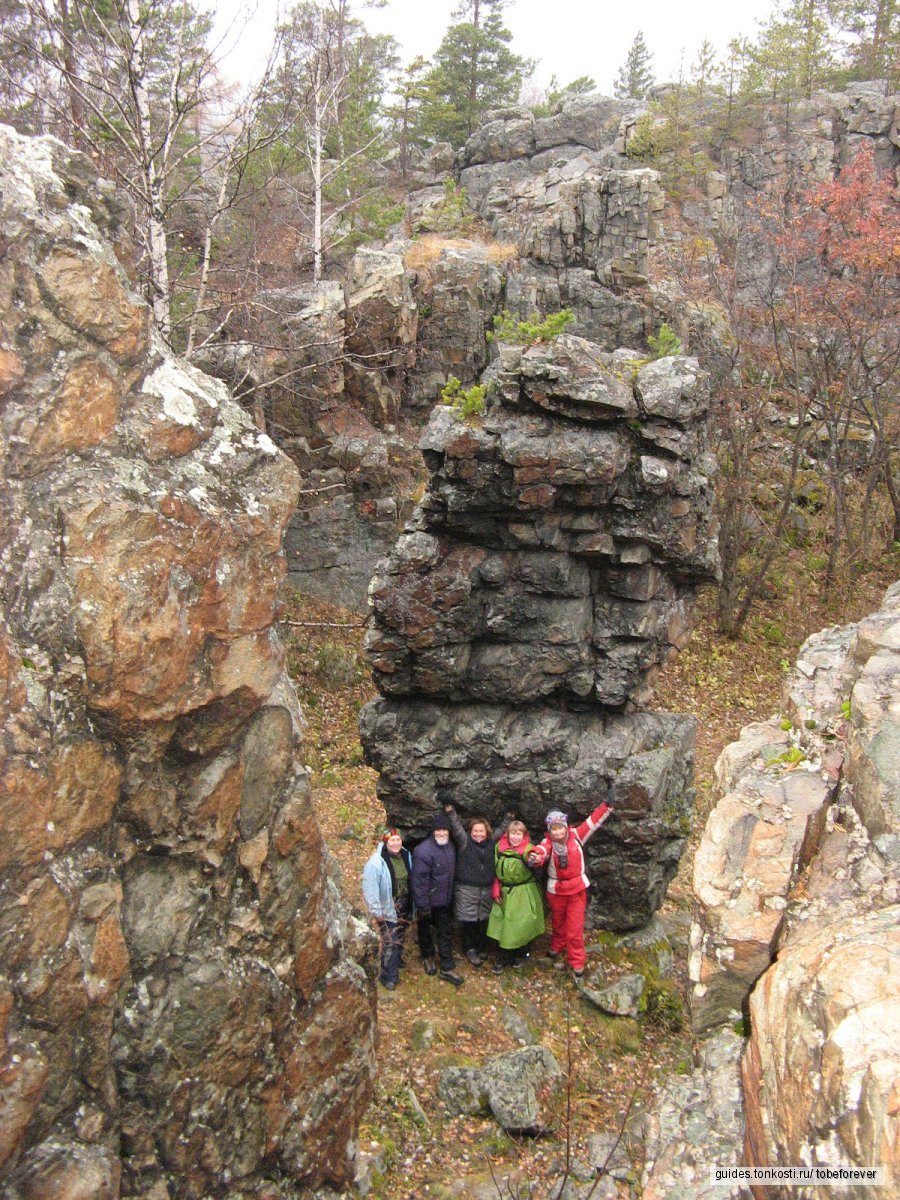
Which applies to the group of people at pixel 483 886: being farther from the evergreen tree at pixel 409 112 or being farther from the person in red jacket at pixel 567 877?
the evergreen tree at pixel 409 112

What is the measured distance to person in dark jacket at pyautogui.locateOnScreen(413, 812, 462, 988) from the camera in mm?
8891

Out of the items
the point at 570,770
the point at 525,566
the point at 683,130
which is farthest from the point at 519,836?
the point at 683,130

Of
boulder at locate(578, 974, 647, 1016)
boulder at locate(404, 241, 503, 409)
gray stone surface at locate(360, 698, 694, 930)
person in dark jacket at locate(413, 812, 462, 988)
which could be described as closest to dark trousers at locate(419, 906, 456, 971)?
person in dark jacket at locate(413, 812, 462, 988)

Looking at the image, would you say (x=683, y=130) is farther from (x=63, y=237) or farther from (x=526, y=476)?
(x=63, y=237)

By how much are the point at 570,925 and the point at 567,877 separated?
633 mm

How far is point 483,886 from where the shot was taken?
29.8 feet

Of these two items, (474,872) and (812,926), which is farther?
(474,872)

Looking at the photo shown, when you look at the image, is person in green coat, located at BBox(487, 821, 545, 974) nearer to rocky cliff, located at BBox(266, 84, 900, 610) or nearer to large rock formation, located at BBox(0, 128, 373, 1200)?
large rock formation, located at BBox(0, 128, 373, 1200)

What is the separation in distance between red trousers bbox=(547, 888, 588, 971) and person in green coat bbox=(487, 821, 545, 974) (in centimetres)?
25

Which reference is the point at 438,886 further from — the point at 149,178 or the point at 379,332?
the point at 379,332

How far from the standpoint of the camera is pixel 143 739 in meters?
4.19

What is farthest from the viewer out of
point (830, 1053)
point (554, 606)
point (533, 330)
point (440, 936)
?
point (554, 606)

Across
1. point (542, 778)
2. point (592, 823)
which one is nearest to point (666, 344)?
point (542, 778)

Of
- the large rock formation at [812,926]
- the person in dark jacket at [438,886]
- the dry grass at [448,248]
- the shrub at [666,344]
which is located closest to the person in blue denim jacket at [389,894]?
the person in dark jacket at [438,886]
